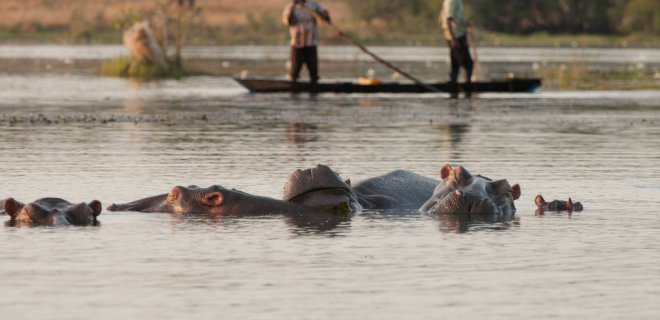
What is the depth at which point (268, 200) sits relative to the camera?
12508 millimetres

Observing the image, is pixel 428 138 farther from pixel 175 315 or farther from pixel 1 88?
pixel 1 88

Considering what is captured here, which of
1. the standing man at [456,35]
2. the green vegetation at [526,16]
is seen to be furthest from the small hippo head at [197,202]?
the green vegetation at [526,16]

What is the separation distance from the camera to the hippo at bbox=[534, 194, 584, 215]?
500 inches

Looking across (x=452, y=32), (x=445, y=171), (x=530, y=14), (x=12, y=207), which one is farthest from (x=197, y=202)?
(x=530, y=14)

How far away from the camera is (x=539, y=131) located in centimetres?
2155

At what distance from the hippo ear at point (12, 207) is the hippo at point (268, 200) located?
2.93 ft

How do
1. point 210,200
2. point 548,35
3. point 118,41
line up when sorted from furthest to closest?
point 548,35, point 118,41, point 210,200

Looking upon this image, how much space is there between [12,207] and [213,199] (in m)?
1.43

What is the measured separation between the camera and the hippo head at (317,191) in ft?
40.6

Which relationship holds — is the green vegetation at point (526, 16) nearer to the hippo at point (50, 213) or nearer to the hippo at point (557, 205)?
the hippo at point (557, 205)

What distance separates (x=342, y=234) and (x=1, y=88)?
2233cm

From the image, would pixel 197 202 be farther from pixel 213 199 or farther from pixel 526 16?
pixel 526 16

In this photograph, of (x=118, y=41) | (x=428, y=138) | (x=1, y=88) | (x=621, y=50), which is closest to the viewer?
(x=428, y=138)

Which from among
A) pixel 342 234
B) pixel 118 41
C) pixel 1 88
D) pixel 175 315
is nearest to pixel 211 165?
pixel 342 234
